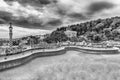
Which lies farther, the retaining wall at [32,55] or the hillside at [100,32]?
the hillside at [100,32]

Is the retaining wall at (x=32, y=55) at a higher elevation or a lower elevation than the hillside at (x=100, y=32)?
lower

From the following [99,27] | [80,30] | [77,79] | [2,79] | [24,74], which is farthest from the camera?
[80,30]

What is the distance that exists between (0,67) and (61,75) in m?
5.38

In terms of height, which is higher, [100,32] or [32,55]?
[100,32]

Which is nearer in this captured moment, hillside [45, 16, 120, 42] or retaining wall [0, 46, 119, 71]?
retaining wall [0, 46, 119, 71]

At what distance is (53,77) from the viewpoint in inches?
302

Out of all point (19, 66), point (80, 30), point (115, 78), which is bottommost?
point (115, 78)

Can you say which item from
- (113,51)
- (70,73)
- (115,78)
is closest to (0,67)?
(70,73)

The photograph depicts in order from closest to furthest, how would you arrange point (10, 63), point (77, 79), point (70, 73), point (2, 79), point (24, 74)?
1. point (2, 79)
2. point (77, 79)
3. point (24, 74)
4. point (70, 73)
5. point (10, 63)

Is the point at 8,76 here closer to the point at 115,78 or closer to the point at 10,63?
the point at 10,63

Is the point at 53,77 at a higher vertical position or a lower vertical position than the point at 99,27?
lower

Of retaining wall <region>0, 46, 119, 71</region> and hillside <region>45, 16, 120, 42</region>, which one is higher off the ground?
hillside <region>45, 16, 120, 42</region>

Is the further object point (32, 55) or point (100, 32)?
point (100, 32)

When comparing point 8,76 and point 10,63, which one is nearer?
point 8,76
